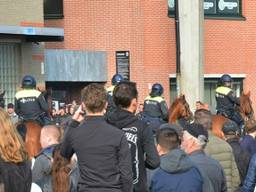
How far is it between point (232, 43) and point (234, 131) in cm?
2119

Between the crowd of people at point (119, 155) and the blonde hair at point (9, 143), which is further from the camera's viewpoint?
the crowd of people at point (119, 155)

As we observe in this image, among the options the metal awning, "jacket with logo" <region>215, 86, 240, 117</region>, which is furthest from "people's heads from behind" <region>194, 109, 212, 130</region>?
the metal awning

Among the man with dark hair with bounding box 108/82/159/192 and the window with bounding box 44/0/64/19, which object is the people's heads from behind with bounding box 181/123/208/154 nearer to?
the man with dark hair with bounding box 108/82/159/192

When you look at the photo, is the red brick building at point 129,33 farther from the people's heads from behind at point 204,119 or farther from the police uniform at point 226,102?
the people's heads from behind at point 204,119

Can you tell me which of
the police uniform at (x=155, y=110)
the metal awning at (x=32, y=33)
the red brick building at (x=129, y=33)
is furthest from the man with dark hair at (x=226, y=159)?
the red brick building at (x=129, y=33)

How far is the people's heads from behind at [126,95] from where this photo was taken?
7.07m

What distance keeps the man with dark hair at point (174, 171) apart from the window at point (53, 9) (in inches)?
856

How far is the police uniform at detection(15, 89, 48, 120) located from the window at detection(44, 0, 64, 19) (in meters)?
13.7

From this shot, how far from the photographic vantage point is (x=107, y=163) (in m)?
6.57

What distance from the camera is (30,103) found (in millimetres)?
14195

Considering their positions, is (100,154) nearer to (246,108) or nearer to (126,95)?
(126,95)

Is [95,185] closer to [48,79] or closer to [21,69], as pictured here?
[21,69]


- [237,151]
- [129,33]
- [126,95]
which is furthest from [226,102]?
[126,95]

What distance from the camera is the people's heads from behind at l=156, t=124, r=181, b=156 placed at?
260 inches
